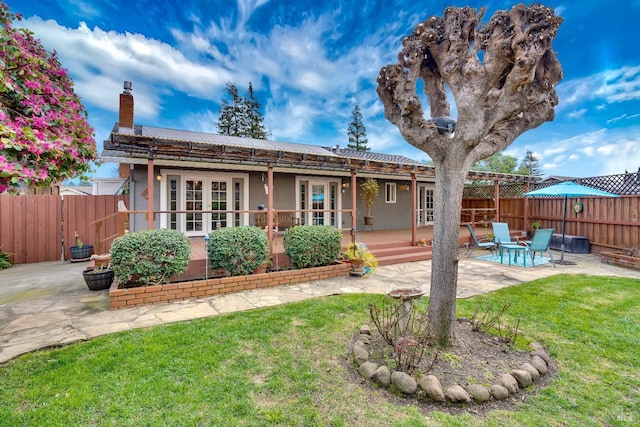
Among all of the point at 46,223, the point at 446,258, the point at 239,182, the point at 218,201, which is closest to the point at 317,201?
the point at 239,182

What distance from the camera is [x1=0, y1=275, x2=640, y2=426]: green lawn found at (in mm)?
2039

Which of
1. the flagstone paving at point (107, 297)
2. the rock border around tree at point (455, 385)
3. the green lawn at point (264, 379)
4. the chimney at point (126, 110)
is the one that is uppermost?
the chimney at point (126, 110)

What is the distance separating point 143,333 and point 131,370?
3.12ft

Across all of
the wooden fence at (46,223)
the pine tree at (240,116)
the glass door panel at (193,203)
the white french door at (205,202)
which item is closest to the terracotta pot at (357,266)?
the white french door at (205,202)

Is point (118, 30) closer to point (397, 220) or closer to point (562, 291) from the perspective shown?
point (397, 220)

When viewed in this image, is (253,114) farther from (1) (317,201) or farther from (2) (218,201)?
(2) (218,201)

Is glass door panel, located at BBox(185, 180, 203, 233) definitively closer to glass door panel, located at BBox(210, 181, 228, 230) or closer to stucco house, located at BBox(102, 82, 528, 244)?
stucco house, located at BBox(102, 82, 528, 244)

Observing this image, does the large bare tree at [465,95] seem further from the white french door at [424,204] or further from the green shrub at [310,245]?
the white french door at [424,204]

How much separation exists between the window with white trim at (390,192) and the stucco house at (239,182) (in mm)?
47

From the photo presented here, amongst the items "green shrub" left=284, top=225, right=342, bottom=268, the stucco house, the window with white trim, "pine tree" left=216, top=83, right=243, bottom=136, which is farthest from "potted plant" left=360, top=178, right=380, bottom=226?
"pine tree" left=216, top=83, right=243, bottom=136

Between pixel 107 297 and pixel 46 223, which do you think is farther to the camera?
pixel 46 223

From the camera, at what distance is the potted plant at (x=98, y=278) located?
17.2 feet

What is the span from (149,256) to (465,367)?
4865 mm

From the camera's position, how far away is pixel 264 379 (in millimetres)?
2516
